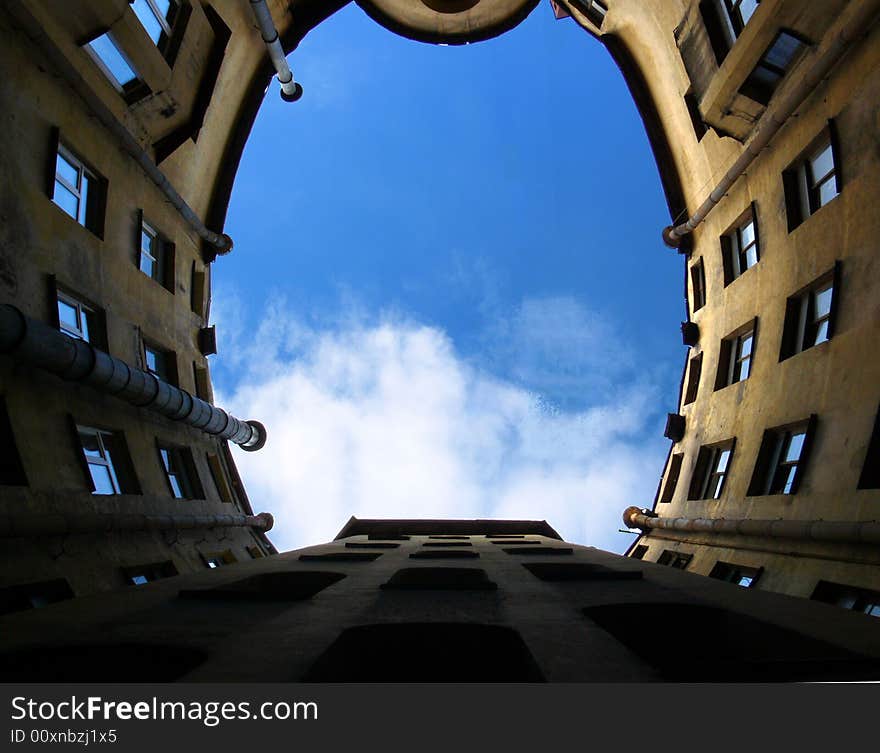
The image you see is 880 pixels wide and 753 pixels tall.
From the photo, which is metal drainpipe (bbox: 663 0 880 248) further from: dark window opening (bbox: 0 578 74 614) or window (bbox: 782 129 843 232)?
dark window opening (bbox: 0 578 74 614)

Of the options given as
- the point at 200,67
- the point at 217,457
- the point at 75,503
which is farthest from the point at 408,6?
the point at 75,503

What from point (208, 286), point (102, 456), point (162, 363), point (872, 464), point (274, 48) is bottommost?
point (872, 464)

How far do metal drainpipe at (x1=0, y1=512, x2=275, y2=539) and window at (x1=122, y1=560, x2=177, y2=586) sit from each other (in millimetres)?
940

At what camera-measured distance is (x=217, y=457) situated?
67.3 feet

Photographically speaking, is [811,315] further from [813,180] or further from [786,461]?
[786,461]

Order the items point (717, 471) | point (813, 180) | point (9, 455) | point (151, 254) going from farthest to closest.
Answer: point (151, 254)
point (717, 471)
point (813, 180)
point (9, 455)

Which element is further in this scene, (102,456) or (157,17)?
(157,17)

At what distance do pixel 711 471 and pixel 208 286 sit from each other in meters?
20.9

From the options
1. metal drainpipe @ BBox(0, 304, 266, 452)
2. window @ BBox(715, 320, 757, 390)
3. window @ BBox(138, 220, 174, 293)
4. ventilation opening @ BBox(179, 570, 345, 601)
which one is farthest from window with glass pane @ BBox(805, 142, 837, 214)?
window @ BBox(138, 220, 174, 293)

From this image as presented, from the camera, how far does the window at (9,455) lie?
984 cm

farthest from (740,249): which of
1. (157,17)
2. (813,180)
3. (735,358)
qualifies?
(157,17)

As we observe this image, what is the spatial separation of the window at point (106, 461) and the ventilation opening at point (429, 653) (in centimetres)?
890

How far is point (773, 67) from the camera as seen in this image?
1412 cm

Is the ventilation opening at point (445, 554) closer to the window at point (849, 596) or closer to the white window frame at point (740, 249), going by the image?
the window at point (849, 596)
